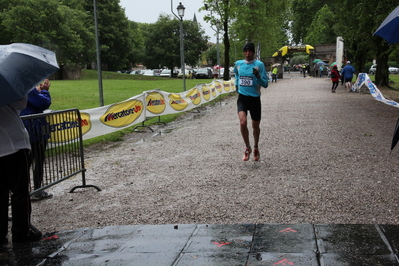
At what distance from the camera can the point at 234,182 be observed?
262 inches

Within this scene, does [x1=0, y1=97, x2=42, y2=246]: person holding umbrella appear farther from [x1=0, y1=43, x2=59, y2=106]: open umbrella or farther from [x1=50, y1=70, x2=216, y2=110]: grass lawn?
[x1=50, y1=70, x2=216, y2=110]: grass lawn

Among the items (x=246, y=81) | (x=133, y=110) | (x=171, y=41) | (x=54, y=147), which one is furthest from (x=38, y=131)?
(x=171, y=41)

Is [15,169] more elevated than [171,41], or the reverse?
[171,41]

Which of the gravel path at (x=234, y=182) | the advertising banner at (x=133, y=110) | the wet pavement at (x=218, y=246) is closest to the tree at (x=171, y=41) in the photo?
the advertising banner at (x=133, y=110)

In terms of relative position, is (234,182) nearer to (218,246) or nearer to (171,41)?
(218,246)

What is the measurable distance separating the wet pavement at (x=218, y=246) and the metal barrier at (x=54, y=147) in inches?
58.7

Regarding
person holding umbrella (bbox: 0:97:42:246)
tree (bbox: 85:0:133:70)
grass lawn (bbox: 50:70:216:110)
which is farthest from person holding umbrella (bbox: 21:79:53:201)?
tree (bbox: 85:0:133:70)

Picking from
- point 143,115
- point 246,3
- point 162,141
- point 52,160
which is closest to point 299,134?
point 162,141

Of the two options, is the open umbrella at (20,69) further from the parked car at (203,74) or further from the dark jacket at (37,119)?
the parked car at (203,74)

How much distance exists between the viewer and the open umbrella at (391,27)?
557 cm

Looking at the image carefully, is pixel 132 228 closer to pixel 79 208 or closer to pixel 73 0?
pixel 79 208

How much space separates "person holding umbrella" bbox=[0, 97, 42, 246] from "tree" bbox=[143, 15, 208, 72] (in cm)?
7160

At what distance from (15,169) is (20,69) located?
972 mm

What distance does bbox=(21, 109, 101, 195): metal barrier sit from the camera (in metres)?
5.87
